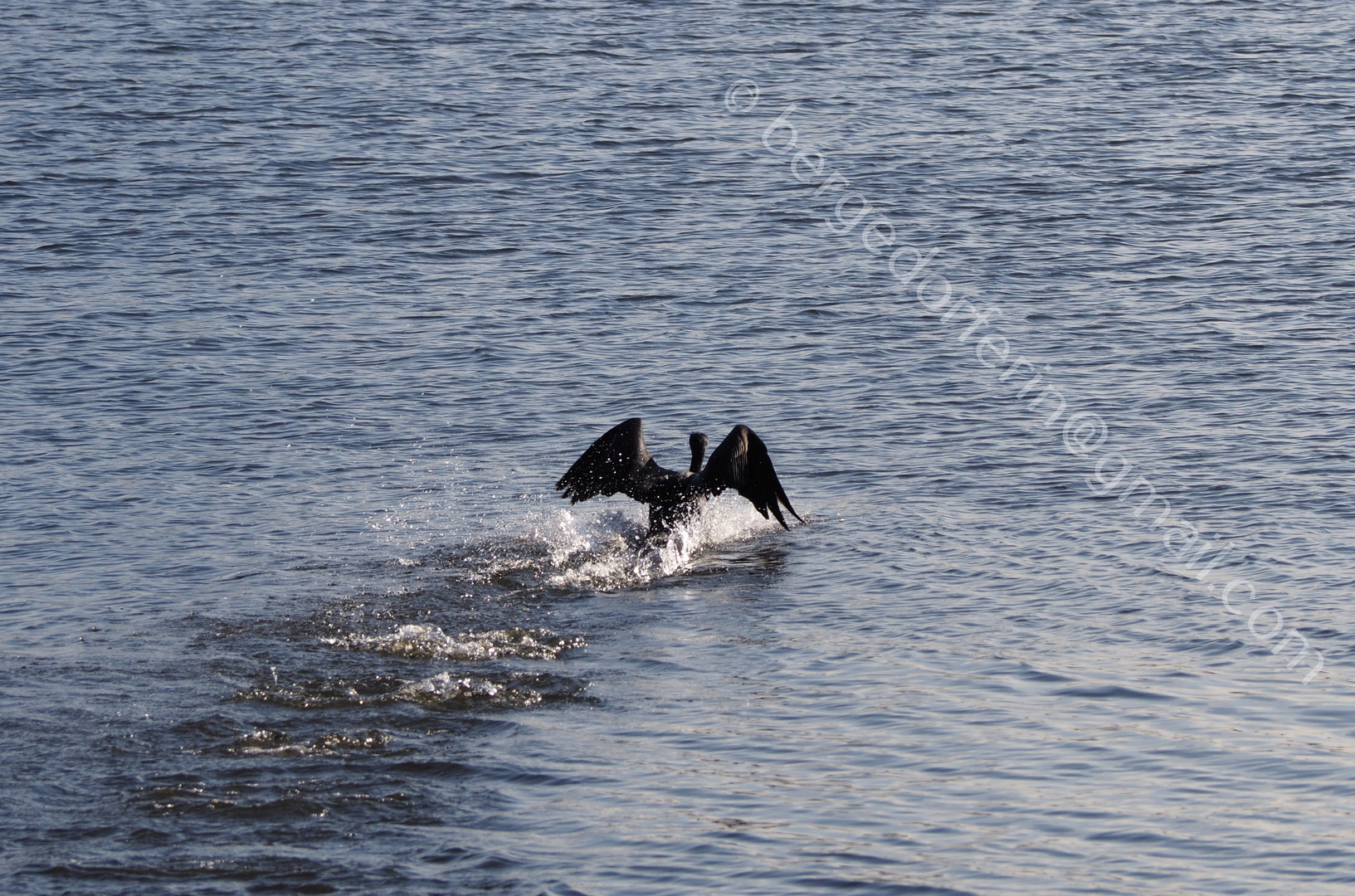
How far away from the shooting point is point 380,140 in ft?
77.5

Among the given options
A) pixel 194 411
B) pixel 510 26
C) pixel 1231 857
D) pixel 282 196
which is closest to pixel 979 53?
pixel 510 26

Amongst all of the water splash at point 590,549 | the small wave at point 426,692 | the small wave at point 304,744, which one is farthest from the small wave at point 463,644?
the small wave at point 304,744

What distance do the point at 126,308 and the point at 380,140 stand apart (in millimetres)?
6837

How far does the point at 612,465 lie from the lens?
39.8 feet

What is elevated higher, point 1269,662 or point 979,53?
point 979,53

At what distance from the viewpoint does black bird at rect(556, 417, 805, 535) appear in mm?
11758

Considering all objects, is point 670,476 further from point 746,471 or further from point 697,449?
point 746,471

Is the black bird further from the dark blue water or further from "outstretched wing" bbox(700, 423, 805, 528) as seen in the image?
the dark blue water

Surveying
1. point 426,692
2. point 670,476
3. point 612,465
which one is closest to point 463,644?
point 426,692

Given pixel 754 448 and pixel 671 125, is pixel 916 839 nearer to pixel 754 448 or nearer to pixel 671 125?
pixel 754 448

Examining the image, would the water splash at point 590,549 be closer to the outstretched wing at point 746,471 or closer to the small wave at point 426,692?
the outstretched wing at point 746,471

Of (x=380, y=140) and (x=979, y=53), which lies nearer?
(x=380, y=140)

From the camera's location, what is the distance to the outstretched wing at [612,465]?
12.1 metres

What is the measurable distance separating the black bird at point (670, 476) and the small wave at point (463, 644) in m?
1.98
